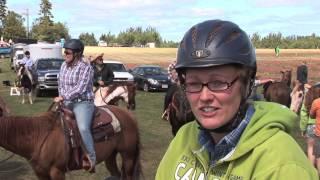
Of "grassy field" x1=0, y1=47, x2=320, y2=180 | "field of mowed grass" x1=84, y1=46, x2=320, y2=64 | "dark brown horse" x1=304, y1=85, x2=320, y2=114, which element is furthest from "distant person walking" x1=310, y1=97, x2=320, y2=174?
"field of mowed grass" x1=84, y1=46, x2=320, y2=64

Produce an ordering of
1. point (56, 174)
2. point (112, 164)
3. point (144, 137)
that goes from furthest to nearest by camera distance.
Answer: point (144, 137), point (112, 164), point (56, 174)

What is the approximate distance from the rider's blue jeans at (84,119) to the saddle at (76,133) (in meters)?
0.07

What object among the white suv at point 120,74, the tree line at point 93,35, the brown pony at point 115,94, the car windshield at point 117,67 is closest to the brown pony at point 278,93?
the brown pony at point 115,94

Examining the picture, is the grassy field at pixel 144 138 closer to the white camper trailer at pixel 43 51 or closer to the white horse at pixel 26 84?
the white horse at pixel 26 84

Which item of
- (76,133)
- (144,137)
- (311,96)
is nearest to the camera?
(76,133)

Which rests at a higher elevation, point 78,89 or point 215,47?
point 215,47

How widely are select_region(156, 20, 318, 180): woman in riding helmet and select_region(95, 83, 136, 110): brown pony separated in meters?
10.8

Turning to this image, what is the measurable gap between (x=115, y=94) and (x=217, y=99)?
38.2 feet

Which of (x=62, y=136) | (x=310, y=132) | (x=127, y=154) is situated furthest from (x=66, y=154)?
(x=310, y=132)

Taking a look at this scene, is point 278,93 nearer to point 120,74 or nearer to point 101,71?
point 101,71

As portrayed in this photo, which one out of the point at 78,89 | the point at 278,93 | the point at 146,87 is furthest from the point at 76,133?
the point at 146,87

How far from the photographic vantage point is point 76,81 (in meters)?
7.06

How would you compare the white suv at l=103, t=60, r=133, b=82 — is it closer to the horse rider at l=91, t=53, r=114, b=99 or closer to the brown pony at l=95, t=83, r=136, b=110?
the horse rider at l=91, t=53, r=114, b=99

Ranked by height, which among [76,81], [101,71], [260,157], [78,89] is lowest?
[101,71]
